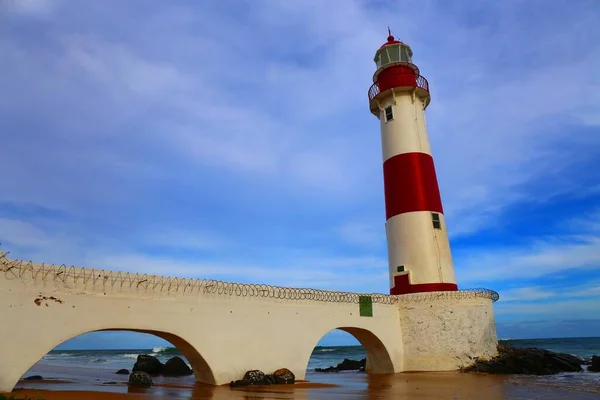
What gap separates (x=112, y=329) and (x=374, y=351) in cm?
993

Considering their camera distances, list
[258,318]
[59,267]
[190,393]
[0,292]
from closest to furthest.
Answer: [0,292] < [59,267] < [190,393] < [258,318]

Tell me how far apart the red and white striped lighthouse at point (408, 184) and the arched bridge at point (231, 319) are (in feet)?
4.40

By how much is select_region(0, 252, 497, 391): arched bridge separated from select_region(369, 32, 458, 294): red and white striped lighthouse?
1343 mm

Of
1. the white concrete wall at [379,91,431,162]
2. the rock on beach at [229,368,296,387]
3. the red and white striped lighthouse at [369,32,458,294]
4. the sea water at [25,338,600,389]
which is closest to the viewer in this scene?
the rock on beach at [229,368,296,387]

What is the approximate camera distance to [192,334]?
10.7m

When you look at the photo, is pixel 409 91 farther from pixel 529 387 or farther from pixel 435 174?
pixel 529 387

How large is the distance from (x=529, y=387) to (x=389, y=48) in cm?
1499

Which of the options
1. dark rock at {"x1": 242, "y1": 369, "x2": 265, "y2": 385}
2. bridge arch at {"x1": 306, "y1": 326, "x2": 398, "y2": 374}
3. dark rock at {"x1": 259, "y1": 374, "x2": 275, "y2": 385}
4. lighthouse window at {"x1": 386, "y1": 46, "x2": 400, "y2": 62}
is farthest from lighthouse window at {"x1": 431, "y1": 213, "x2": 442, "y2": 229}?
dark rock at {"x1": 242, "y1": 369, "x2": 265, "y2": 385}

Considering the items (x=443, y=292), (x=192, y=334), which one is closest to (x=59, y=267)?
(x=192, y=334)

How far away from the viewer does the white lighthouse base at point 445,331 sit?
49.3 ft

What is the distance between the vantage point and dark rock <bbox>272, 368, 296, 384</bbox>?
459 inches

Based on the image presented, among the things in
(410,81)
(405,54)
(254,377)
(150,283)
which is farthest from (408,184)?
(150,283)

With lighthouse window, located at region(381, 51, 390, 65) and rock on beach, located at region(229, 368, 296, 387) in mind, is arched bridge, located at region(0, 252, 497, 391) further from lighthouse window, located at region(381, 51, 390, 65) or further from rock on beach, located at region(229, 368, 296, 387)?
lighthouse window, located at region(381, 51, 390, 65)

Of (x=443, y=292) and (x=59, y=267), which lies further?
(x=443, y=292)
